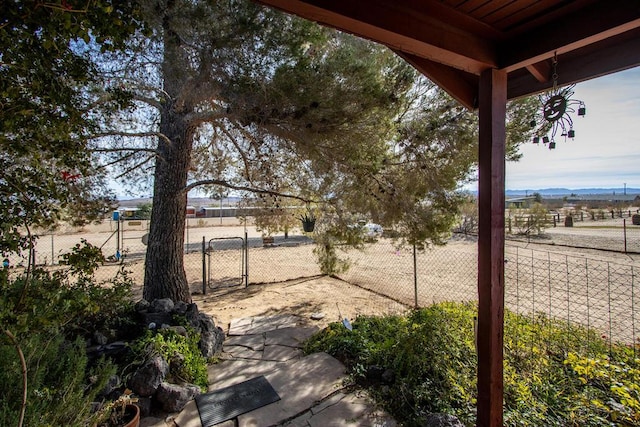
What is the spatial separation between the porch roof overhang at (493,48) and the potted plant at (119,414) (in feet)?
6.85

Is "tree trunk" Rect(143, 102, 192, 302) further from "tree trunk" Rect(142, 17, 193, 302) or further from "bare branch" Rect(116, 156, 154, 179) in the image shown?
"bare branch" Rect(116, 156, 154, 179)

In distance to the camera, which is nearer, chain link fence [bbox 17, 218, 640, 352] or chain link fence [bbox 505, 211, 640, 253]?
chain link fence [bbox 17, 218, 640, 352]

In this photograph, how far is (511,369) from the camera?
2279 millimetres

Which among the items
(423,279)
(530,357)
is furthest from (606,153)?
(423,279)

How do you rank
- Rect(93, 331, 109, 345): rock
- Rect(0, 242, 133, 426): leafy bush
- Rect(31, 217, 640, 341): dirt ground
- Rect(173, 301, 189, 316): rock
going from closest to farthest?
1. Rect(0, 242, 133, 426): leafy bush
2. Rect(93, 331, 109, 345): rock
3. Rect(173, 301, 189, 316): rock
4. Rect(31, 217, 640, 341): dirt ground

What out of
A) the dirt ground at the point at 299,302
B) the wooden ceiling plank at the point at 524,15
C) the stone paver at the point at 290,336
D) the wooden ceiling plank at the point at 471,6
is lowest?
the dirt ground at the point at 299,302

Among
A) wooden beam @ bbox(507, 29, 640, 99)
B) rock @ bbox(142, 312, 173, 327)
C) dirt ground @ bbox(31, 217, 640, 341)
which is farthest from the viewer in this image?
dirt ground @ bbox(31, 217, 640, 341)

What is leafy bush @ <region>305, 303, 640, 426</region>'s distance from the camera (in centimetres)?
184

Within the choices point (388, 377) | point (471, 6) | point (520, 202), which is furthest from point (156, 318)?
point (520, 202)

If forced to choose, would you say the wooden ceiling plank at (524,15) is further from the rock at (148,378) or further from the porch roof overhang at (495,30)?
the rock at (148,378)

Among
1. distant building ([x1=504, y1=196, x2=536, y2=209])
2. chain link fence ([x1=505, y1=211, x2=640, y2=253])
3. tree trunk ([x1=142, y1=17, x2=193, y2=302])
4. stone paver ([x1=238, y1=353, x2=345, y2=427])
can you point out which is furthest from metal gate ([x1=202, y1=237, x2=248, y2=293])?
distant building ([x1=504, y1=196, x2=536, y2=209])

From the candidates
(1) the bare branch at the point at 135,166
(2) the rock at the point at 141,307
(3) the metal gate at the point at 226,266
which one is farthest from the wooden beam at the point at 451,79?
(3) the metal gate at the point at 226,266

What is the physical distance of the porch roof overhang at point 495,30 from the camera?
127 centimetres

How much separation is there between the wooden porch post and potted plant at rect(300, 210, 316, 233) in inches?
140
